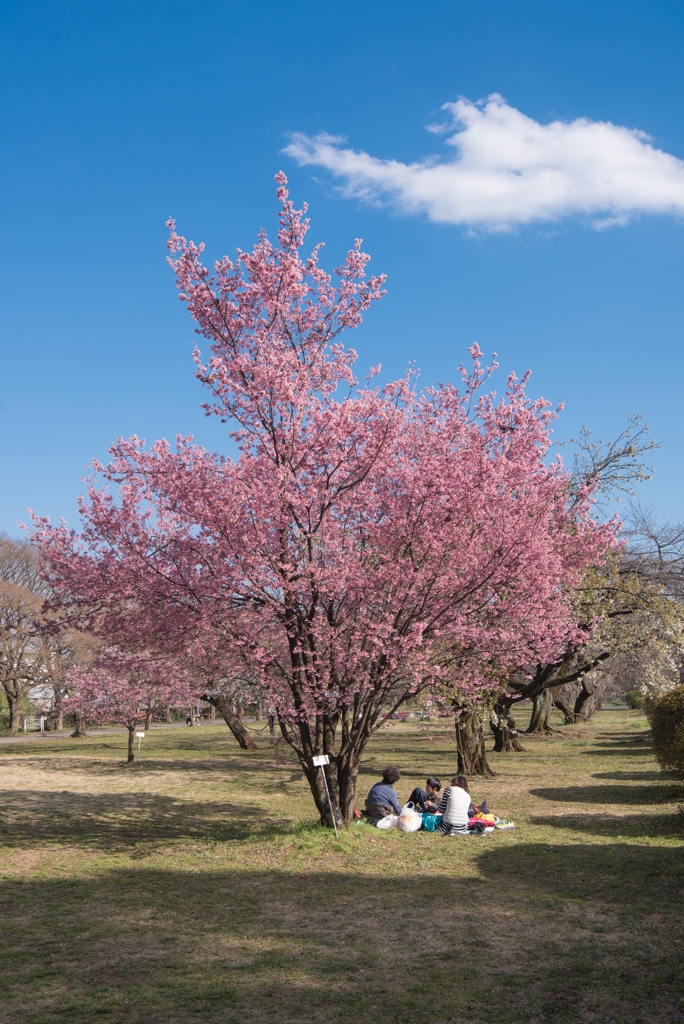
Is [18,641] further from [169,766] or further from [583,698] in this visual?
[583,698]

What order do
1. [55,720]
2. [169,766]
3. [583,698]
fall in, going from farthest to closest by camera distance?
1. [55,720]
2. [583,698]
3. [169,766]

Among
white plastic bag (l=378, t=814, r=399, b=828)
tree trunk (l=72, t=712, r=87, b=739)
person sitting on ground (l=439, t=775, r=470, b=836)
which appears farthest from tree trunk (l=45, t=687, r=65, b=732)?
person sitting on ground (l=439, t=775, r=470, b=836)

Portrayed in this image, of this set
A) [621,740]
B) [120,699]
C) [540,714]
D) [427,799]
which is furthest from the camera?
[540,714]

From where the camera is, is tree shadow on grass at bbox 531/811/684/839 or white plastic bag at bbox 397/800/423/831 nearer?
tree shadow on grass at bbox 531/811/684/839

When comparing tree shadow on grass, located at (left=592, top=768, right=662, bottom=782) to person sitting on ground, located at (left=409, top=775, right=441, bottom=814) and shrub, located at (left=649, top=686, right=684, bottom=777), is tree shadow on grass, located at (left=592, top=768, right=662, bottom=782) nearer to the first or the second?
shrub, located at (left=649, top=686, right=684, bottom=777)

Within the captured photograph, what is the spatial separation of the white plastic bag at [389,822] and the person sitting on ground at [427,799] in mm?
788

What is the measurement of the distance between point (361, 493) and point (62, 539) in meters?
4.49

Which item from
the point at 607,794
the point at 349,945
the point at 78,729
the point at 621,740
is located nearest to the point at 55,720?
the point at 78,729

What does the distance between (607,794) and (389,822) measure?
6.11 m

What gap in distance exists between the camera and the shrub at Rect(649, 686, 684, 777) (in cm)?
1341

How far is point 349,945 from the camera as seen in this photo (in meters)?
6.97

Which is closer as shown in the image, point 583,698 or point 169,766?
point 169,766

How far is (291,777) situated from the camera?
21766 mm

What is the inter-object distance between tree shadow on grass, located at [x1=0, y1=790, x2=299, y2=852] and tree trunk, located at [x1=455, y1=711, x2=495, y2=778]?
6.24 meters
